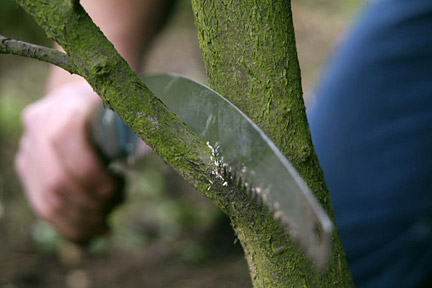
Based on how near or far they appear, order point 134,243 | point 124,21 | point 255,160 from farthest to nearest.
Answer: point 134,243 → point 124,21 → point 255,160

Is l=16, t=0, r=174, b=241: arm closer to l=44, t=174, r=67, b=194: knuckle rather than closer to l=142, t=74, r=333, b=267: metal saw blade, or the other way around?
l=44, t=174, r=67, b=194: knuckle

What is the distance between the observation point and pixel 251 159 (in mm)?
479

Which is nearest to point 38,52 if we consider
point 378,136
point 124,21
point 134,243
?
point 124,21

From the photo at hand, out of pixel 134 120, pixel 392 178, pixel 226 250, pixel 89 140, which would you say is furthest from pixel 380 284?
pixel 134 120

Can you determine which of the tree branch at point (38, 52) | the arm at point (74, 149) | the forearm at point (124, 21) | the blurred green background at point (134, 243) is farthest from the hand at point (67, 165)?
the tree branch at point (38, 52)

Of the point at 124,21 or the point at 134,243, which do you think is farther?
the point at 134,243

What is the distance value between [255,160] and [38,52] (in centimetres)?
25

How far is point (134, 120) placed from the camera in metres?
0.50

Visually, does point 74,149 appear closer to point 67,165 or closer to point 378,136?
point 67,165

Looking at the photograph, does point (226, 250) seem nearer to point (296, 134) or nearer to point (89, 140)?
point (89, 140)

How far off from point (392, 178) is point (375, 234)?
25 cm

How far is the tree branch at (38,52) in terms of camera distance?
0.49 meters

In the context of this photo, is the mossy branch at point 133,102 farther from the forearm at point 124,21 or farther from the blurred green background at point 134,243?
the blurred green background at point 134,243

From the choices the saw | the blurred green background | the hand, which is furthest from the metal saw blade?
the blurred green background
